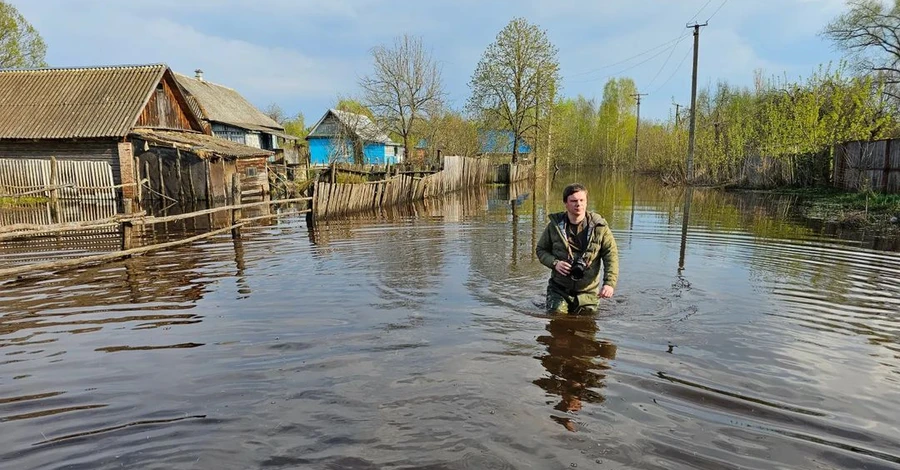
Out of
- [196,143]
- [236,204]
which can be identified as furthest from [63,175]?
[236,204]

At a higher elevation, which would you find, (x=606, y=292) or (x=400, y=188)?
(x=400, y=188)

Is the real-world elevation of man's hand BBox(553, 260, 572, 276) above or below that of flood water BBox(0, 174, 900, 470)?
above

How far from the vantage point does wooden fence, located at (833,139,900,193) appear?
58.1 feet

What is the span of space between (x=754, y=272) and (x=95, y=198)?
24.7m

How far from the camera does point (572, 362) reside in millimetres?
4766

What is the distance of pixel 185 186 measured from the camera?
2264 centimetres

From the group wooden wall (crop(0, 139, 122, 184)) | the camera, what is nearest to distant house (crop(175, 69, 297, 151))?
wooden wall (crop(0, 139, 122, 184))

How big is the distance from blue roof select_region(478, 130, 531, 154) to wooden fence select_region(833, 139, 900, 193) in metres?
22.7

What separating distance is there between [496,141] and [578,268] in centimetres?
3883

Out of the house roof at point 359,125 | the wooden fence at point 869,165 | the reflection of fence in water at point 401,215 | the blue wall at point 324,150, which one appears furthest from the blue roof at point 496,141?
the wooden fence at point 869,165

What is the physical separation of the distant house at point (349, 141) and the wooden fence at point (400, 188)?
8.96m

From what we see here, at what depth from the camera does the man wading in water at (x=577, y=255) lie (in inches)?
224

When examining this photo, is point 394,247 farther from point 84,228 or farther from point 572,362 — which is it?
point 572,362

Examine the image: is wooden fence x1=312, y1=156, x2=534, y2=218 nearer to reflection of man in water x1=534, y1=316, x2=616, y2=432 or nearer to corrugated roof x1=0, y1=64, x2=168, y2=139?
reflection of man in water x1=534, y1=316, x2=616, y2=432
